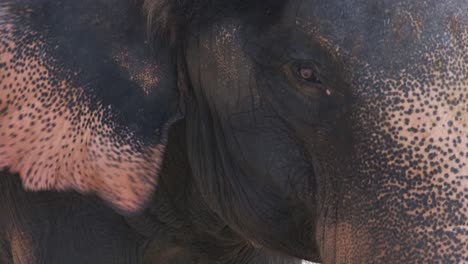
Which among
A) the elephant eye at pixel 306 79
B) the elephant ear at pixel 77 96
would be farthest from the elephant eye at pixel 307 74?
the elephant ear at pixel 77 96

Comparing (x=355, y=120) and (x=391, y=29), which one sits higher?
(x=391, y=29)

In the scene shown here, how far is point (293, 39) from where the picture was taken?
237 centimetres

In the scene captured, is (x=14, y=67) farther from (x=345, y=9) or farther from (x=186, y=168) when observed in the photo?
(x=345, y=9)

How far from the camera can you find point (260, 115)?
2521 millimetres

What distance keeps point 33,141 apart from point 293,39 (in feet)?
2.37

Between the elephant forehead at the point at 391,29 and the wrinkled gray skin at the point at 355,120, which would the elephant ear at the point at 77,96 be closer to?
the wrinkled gray skin at the point at 355,120

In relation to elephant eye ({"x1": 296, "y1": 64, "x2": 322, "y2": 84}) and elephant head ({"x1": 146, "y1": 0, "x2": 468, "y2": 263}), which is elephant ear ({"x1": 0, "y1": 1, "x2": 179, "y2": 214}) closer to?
elephant head ({"x1": 146, "y1": 0, "x2": 468, "y2": 263})

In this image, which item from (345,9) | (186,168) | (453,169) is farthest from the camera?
(186,168)

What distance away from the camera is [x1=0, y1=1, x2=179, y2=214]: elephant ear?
2631mm

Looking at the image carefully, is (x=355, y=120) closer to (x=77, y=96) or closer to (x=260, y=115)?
(x=260, y=115)

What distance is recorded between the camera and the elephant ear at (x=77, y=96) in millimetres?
2631

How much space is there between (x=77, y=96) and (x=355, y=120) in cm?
78

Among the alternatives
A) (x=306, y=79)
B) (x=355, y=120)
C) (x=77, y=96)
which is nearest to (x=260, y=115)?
(x=306, y=79)

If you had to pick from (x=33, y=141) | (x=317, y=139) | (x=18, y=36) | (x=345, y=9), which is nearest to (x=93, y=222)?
(x=33, y=141)
